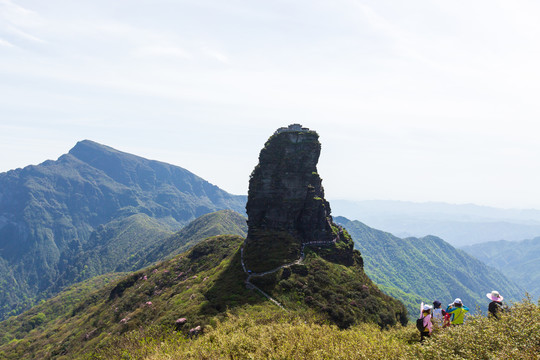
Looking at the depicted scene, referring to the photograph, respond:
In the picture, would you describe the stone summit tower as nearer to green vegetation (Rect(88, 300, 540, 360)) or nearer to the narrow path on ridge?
the narrow path on ridge

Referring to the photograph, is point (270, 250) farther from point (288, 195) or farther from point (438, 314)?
point (438, 314)

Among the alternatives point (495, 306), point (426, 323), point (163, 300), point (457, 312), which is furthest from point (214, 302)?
point (495, 306)

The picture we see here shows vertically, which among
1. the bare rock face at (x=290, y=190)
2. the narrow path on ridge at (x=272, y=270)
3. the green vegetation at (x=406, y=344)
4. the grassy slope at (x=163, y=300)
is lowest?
the grassy slope at (x=163, y=300)

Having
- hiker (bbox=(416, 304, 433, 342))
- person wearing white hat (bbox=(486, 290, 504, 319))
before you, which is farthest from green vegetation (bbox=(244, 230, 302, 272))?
person wearing white hat (bbox=(486, 290, 504, 319))

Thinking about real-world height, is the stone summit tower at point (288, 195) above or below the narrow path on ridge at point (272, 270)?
above

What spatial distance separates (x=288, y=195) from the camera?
9494 cm

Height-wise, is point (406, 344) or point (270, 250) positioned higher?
point (406, 344)

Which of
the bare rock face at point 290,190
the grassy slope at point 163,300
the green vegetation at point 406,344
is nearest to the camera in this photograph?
the green vegetation at point 406,344

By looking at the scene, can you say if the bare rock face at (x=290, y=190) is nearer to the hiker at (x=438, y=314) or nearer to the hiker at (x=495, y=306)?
the hiker at (x=438, y=314)

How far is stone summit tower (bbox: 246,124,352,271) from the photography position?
306 feet

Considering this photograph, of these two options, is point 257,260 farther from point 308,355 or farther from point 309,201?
point 308,355

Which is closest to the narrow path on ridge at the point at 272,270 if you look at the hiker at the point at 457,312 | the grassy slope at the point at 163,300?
the grassy slope at the point at 163,300

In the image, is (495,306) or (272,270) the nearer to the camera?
(495,306)

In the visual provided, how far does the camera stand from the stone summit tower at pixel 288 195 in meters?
93.2
